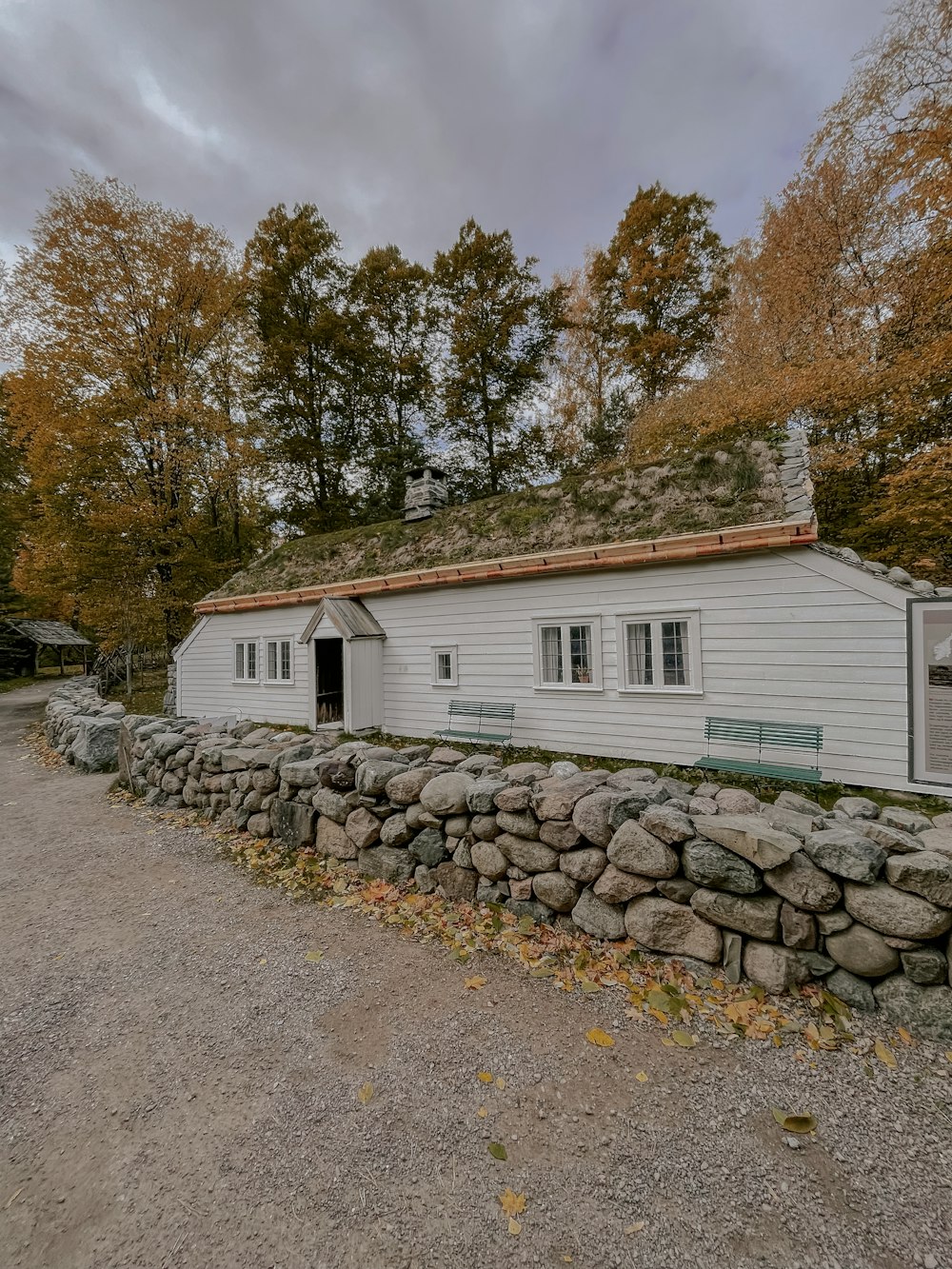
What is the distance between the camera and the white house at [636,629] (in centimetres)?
602

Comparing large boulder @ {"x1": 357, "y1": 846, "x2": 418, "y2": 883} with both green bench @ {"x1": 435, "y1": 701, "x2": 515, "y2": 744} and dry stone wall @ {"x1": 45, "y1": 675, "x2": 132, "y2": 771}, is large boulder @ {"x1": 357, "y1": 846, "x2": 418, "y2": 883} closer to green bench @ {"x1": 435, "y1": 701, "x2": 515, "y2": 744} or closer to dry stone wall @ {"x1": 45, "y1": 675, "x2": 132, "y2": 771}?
green bench @ {"x1": 435, "y1": 701, "x2": 515, "y2": 744}

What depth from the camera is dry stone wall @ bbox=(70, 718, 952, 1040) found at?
9.77ft

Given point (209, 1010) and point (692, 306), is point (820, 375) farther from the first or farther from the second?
point (209, 1010)

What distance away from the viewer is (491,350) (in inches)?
749

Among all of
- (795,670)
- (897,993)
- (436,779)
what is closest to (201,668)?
(436,779)

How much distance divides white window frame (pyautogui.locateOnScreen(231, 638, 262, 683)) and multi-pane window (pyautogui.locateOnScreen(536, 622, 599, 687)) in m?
7.45

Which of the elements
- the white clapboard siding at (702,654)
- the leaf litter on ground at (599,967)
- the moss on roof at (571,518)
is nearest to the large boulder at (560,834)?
the leaf litter on ground at (599,967)

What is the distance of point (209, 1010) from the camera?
3.42m

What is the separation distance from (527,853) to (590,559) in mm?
4790

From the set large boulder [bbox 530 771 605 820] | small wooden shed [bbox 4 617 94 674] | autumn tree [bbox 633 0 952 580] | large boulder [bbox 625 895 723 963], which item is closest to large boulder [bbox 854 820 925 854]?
large boulder [bbox 625 895 723 963]

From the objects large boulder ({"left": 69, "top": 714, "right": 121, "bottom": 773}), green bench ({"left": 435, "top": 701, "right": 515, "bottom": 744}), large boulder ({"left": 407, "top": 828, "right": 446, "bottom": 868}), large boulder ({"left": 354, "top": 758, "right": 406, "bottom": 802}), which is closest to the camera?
large boulder ({"left": 407, "top": 828, "right": 446, "bottom": 868})

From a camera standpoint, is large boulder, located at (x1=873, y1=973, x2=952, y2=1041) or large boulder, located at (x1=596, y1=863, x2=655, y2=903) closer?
large boulder, located at (x1=873, y1=973, x2=952, y2=1041)

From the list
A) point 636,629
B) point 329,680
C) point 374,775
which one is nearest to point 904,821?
point 636,629

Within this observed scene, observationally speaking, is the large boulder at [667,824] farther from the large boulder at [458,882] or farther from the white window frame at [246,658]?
the white window frame at [246,658]
